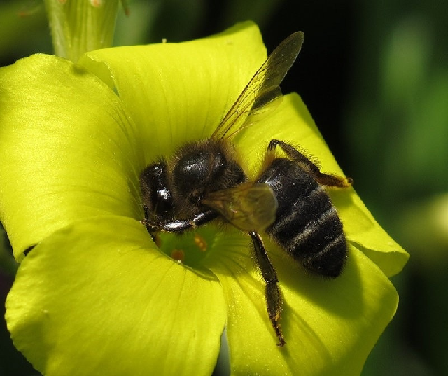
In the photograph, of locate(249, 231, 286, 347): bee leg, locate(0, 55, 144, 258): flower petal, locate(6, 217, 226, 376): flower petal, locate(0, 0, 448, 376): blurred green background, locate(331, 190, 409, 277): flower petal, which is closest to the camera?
locate(6, 217, 226, 376): flower petal

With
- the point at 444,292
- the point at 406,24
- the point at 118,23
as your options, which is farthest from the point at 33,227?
the point at 406,24

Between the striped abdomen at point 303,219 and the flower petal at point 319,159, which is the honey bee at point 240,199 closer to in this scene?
the striped abdomen at point 303,219

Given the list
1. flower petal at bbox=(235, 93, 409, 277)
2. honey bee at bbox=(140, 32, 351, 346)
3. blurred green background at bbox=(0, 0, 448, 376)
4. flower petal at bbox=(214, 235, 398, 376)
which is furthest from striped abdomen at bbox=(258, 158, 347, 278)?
blurred green background at bbox=(0, 0, 448, 376)

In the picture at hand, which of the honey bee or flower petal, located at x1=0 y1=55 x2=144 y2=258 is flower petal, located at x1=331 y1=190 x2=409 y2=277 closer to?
the honey bee

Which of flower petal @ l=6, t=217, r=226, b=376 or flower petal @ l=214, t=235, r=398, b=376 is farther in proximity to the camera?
flower petal @ l=214, t=235, r=398, b=376

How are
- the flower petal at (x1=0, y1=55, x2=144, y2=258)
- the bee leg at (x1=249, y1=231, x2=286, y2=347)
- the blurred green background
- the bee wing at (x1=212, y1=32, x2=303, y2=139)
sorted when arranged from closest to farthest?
the flower petal at (x1=0, y1=55, x2=144, y2=258), the bee leg at (x1=249, y1=231, x2=286, y2=347), the bee wing at (x1=212, y1=32, x2=303, y2=139), the blurred green background

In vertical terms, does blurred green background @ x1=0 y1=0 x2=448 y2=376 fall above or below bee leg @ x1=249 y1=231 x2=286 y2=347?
below

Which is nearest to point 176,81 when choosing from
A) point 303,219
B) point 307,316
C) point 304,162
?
point 304,162
